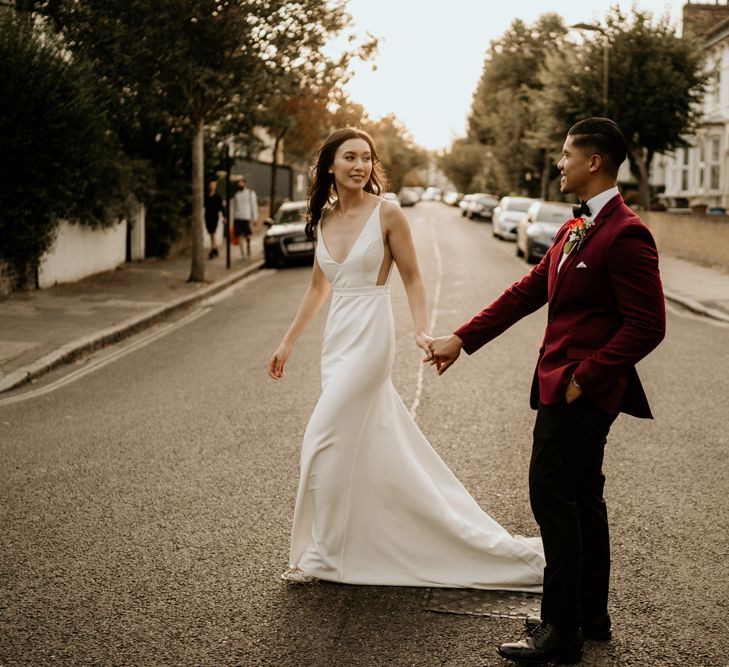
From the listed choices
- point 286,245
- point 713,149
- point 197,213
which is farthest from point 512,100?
point 197,213

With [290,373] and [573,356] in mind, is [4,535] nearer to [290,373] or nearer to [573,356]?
[573,356]

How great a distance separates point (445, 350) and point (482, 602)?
103 centimetres

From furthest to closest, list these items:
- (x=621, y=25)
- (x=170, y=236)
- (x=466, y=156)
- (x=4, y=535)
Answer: (x=466, y=156) < (x=621, y=25) < (x=170, y=236) < (x=4, y=535)

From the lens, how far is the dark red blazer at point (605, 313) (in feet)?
10.5

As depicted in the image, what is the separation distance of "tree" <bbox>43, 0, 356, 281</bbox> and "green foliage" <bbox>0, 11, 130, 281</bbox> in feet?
3.19

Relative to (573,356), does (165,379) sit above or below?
below

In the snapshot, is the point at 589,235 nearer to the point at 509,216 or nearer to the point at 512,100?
the point at 509,216

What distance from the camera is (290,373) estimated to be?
9.45 m

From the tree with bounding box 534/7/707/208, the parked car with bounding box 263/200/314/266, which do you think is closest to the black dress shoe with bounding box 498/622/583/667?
the parked car with bounding box 263/200/314/266

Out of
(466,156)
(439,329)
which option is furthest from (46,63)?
(466,156)

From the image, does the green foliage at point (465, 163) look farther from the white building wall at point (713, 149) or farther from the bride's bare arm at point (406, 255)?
the bride's bare arm at point (406, 255)

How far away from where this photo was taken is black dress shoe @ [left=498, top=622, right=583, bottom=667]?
338 centimetres

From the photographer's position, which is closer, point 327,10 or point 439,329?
point 439,329

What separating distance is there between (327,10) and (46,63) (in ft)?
17.4
